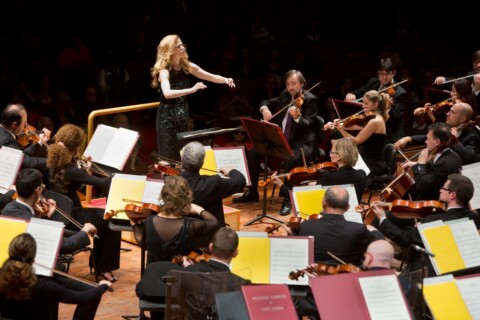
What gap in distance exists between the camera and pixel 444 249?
562 centimetres

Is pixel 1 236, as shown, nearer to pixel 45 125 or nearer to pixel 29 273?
pixel 29 273

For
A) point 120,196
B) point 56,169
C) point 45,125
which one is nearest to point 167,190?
point 120,196

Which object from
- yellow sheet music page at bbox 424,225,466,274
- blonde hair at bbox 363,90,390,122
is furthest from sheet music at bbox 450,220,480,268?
blonde hair at bbox 363,90,390,122

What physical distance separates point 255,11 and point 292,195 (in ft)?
26.1

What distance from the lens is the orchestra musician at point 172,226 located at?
18.3ft

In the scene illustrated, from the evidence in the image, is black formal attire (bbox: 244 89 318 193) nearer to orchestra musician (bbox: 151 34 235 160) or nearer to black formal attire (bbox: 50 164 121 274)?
orchestra musician (bbox: 151 34 235 160)

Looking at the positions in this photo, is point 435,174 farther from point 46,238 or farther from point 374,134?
point 46,238

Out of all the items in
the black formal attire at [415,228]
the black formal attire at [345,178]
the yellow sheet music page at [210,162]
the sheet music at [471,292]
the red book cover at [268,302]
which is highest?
the yellow sheet music page at [210,162]

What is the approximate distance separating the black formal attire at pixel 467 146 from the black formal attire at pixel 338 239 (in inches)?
81.8

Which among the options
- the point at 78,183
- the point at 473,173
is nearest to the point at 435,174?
the point at 473,173

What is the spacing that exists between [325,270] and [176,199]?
3.67ft

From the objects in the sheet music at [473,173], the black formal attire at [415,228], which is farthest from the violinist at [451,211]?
the sheet music at [473,173]

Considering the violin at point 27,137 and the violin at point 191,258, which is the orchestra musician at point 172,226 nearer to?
the violin at point 191,258

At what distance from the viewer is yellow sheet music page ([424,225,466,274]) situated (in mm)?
5590
